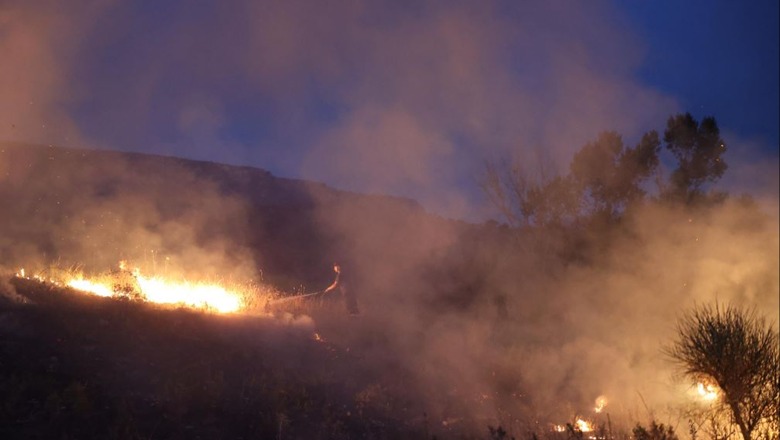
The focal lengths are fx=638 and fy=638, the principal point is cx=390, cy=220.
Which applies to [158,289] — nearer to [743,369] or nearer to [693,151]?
[743,369]

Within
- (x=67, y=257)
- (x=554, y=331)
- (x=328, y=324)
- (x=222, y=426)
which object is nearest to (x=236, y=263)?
(x=67, y=257)

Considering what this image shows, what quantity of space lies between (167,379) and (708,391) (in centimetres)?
730

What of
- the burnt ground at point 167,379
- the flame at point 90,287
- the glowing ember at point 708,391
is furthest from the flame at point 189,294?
the glowing ember at point 708,391

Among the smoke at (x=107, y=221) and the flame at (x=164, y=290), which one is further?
the smoke at (x=107, y=221)

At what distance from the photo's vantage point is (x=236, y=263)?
52.1ft

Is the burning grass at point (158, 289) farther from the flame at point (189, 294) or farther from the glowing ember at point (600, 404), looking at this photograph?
the glowing ember at point (600, 404)

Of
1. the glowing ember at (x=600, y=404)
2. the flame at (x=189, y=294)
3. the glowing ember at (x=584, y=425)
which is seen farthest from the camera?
the glowing ember at (x=600, y=404)

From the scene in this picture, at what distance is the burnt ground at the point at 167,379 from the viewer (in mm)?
6578

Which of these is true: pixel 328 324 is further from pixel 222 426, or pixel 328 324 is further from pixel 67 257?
pixel 67 257

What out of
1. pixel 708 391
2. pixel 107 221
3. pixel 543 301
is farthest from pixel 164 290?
pixel 543 301

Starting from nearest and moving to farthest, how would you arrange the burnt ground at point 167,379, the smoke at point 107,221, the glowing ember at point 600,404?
the burnt ground at point 167,379, the glowing ember at point 600,404, the smoke at point 107,221

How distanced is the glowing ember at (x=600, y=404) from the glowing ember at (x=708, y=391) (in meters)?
1.77

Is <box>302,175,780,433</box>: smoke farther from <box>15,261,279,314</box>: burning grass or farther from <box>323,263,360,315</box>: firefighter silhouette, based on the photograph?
<box>15,261,279,314</box>: burning grass

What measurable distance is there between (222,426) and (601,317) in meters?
11.2
